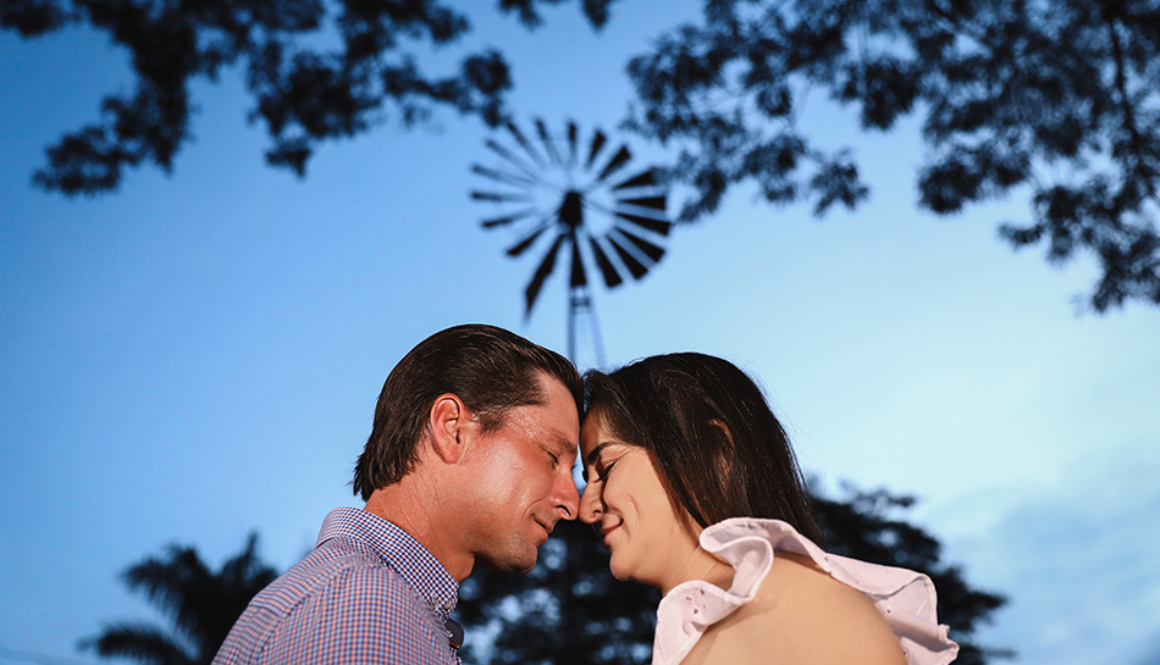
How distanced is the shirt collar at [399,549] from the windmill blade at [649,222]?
7.40 meters

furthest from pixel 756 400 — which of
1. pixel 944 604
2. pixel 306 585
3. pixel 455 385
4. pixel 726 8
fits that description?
pixel 944 604

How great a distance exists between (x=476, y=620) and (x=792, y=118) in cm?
845

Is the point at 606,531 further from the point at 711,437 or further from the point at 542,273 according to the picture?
the point at 542,273

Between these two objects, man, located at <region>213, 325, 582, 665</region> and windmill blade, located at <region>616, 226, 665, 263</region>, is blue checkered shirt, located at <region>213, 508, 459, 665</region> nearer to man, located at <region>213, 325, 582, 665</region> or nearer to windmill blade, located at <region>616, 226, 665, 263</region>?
man, located at <region>213, 325, 582, 665</region>

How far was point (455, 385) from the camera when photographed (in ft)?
A: 8.02

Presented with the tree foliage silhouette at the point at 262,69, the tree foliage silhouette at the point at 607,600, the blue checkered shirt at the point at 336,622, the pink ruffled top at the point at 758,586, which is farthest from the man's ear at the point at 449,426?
the tree foliage silhouette at the point at 607,600

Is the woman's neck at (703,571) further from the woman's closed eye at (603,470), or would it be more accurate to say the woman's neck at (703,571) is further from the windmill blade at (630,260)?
the windmill blade at (630,260)

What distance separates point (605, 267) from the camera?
33.1 feet

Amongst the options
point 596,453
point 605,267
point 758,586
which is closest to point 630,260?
point 605,267

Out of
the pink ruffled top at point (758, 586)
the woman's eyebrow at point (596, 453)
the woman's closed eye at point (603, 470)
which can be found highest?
the woman's eyebrow at point (596, 453)

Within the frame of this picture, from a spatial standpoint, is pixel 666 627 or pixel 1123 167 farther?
pixel 1123 167

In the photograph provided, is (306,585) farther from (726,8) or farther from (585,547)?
(585,547)

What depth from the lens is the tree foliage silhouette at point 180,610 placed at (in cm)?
1216

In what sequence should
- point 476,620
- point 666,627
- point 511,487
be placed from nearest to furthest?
point 666,627, point 511,487, point 476,620
